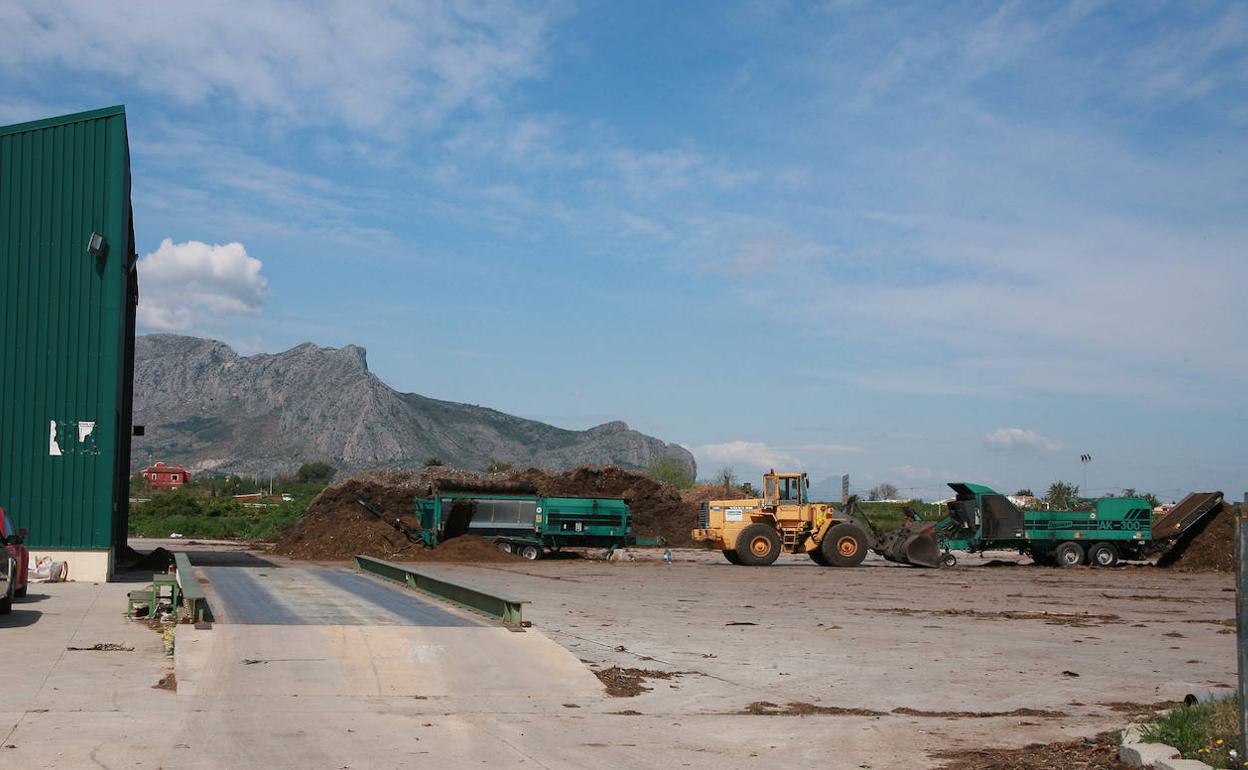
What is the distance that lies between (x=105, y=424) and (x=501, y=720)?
55.4 feet

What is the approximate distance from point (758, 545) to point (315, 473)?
476 ft

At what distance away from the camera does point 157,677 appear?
37.7 ft

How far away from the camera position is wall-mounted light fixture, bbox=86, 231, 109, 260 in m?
23.8

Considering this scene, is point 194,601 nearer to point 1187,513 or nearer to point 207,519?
point 1187,513

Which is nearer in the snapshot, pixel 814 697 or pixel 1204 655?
pixel 814 697

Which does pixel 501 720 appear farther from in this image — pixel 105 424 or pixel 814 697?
pixel 105 424

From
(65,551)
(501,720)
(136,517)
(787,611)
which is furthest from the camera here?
(136,517)

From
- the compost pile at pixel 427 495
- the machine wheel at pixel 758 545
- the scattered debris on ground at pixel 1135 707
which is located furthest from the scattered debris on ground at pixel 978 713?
the compost pile at pixel 427 495

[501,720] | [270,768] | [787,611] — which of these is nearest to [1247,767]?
[501,720]

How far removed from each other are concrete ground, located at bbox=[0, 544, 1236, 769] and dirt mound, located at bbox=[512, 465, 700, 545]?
110 ft

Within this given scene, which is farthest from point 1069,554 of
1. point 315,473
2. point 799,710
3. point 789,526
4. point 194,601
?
point 315,473

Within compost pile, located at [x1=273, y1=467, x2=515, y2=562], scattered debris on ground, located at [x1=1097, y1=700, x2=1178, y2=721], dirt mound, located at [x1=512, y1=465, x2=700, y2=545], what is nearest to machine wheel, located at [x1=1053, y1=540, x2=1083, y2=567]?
compost pile, located at [x1=273, y1=467, x2=515, y2=562]

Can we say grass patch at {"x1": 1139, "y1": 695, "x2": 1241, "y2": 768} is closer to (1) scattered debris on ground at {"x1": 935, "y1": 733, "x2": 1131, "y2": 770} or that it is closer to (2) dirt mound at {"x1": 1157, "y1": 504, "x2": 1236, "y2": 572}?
(1) scattered debris on ground at {"x1": 935, "y1": 733, "x2": 1131, "y2": 770}

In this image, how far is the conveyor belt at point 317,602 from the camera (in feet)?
46.3
